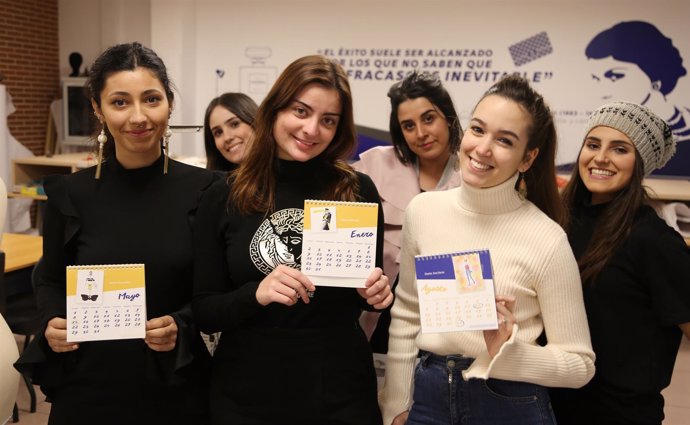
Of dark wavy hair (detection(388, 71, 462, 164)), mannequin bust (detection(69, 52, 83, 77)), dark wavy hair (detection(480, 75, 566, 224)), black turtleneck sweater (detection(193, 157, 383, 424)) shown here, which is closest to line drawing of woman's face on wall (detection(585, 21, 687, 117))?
dark wavy hair (detection(388, 71, 462, 164))

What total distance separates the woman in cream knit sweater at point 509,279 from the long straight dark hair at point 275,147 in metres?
0.27

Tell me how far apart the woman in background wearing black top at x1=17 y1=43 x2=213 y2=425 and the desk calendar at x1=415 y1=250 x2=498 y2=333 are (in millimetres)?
661

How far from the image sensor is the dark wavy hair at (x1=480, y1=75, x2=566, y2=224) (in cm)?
158

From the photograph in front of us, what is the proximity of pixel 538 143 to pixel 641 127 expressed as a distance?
42cm

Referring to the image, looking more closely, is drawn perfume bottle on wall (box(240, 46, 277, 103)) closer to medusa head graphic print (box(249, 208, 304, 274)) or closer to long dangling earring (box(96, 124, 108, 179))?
long dangling earring (box(96, 124, 108, 179))

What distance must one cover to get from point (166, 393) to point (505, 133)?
1137 millimetres

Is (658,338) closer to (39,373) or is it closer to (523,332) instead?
(523,332)

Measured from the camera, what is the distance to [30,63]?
24.5 ft

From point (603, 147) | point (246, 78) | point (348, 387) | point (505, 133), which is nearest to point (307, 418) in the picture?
point (348, 387)

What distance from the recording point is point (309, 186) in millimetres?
1695

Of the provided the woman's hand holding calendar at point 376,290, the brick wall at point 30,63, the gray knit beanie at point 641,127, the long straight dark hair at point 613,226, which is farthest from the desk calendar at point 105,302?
the brick wall at point 30,63

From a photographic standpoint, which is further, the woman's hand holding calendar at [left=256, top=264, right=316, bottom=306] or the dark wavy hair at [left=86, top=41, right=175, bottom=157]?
the dark wavy hair at [left=86, top=41, right=175, bottom=157]

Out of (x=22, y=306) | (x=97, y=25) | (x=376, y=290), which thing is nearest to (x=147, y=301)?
(x=376, y=290)

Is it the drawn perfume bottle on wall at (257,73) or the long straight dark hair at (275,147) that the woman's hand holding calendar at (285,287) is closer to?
the long straight dark hair at (275,147)
